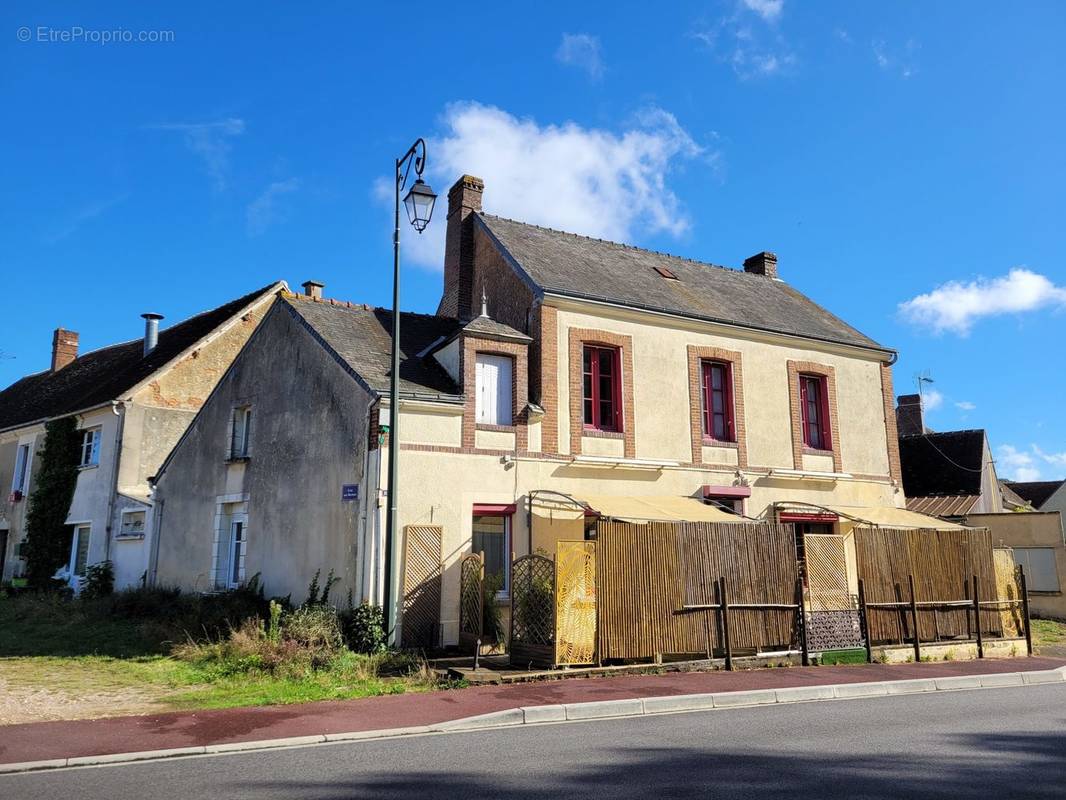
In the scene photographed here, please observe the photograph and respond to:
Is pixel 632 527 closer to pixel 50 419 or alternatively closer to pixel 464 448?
pixel 464 448

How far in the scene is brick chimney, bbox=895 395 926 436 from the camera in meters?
32.6

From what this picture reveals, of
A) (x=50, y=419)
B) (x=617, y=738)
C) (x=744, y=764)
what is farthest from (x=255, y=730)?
(x=50, y=419)

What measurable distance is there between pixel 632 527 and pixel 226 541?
9477 millimetres

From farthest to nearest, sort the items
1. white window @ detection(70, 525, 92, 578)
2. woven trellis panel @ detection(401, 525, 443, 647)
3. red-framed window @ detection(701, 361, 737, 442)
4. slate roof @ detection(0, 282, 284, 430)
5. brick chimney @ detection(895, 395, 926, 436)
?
brick chimney @ detection(895, 395, 926, 436) → slate roof @ detection(0, 282, 284, 430) → white window @ detection(70, 525, 92, 578) → red-framed window @ detection(701, 361, 737, 442) → woven trellis panel @ detection(401, 525, 443, 647)

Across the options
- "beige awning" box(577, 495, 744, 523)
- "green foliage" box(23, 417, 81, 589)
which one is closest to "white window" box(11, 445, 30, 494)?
"green foliage" box(23, 417, 81, 589)

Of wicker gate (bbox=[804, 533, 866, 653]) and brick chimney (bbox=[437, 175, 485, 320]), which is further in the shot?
brick chimney (bbox=[437, 175, 485, 320])

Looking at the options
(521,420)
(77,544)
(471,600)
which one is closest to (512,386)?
(521,420)

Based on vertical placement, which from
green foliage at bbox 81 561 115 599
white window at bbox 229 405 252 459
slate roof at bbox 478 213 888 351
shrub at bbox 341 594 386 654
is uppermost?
slate roof at bbox 478 213 888 351

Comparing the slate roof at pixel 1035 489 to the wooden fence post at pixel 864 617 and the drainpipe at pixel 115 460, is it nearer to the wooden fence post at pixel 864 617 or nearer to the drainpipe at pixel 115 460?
the wooden fence post at pixel 864 617

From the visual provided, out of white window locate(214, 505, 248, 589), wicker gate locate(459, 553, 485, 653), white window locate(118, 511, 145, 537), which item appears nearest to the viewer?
wicker gate locate(459, 553, 485, 653)

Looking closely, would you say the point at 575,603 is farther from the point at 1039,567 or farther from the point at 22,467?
the point at 22,467

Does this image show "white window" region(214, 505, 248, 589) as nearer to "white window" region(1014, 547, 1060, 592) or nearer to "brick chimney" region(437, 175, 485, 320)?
"brick chimney" region(437, 175, 485, 320)

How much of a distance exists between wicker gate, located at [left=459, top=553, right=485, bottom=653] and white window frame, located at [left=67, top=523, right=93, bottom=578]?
42.1 feet

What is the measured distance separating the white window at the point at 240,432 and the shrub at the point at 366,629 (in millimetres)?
6167
